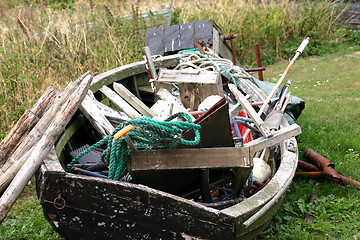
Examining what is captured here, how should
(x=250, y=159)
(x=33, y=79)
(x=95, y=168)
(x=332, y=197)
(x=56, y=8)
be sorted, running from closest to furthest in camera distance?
(x=250, y=159)
(x=95, y=168)
(x=332, y=197)
(x=33, y=79)
(x=56, y=8)

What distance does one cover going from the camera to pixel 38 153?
295 cm

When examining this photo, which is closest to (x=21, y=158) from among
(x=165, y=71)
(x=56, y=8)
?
(x=165, y=71)

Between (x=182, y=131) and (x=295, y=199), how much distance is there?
2.13m

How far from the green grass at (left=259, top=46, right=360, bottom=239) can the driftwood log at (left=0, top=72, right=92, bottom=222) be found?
6.71 feet

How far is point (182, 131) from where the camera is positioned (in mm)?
2980

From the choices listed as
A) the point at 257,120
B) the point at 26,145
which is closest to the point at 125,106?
the point at 26,145

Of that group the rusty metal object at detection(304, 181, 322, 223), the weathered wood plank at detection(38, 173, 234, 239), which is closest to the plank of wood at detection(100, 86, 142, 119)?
the weathered wood plank at detection(38, 173, 234, 239)

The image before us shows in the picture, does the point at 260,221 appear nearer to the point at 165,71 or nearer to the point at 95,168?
the point at 95,168

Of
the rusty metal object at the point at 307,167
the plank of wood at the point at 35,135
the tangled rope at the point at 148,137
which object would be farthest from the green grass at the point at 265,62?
the tangled rope at the point at 148,137

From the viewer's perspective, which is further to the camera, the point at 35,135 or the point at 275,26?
the point at 275,26

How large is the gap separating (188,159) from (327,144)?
348 centimetres

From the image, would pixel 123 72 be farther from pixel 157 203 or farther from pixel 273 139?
pixel 157 203

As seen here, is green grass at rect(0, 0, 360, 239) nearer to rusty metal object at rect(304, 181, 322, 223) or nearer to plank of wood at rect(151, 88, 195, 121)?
rusty metal object at rect(304, 181, 322, 223)

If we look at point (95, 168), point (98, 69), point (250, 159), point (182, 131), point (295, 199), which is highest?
point (182, 131)
